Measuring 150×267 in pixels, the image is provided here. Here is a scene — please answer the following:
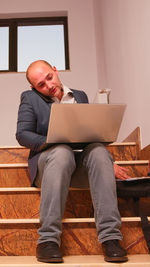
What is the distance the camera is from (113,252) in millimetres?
973

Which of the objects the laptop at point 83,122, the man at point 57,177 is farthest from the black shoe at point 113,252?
the laptop at point 83,122

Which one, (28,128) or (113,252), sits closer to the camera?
(113,252)

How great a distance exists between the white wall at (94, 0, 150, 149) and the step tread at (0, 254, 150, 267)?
92 cm

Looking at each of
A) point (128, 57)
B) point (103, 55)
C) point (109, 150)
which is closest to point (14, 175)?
point (109, 150)

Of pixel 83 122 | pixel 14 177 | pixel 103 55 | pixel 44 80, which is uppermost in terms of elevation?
pixel 103 55

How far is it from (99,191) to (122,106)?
0.34 m

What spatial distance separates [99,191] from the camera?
108 centimetres

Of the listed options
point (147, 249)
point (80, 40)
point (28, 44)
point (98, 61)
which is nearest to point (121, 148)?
point (147, 249)

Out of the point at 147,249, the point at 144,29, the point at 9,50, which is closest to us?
the point at 147,249

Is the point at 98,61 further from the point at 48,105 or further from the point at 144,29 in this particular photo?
the point at 48,105

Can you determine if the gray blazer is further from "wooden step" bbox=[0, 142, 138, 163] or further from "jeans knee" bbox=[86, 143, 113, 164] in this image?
"wooden step" bbox=[0, 142, 138, 163]

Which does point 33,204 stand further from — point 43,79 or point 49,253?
point 43,79

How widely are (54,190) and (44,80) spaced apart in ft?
1.86

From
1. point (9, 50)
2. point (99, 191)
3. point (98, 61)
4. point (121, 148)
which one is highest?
point (9, 50)
